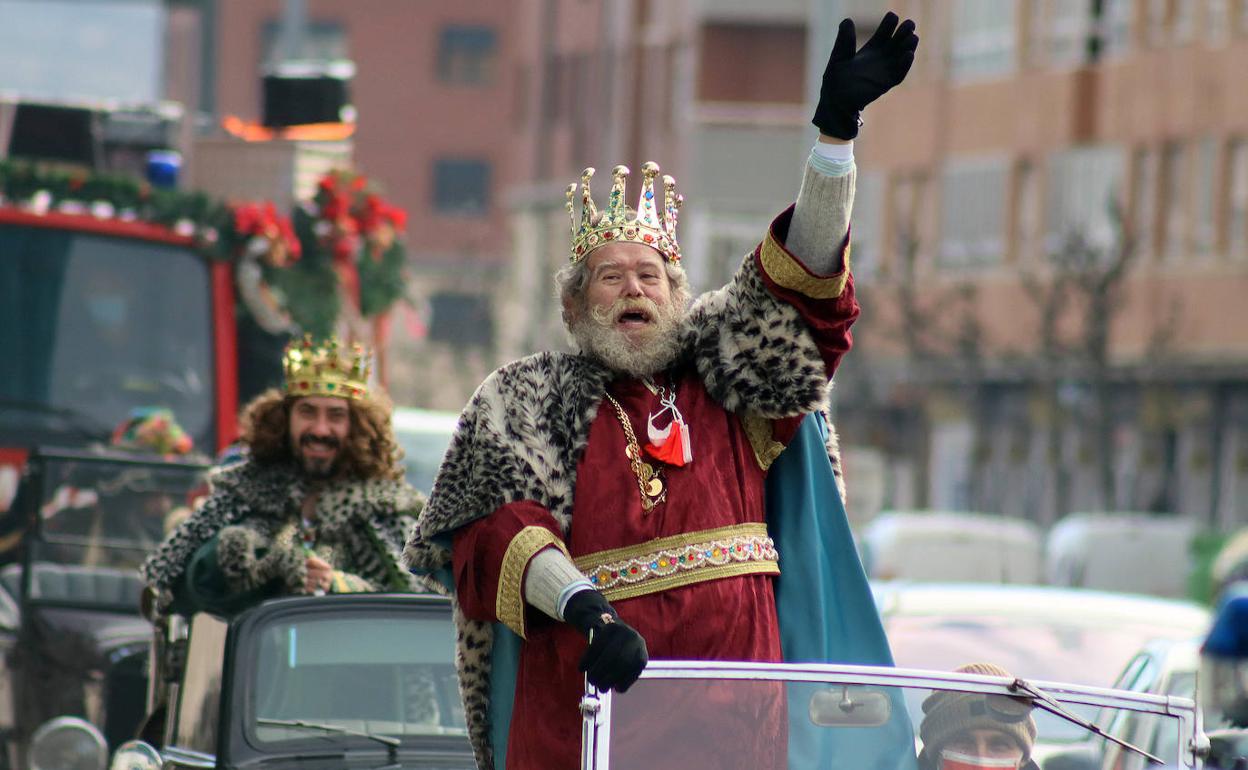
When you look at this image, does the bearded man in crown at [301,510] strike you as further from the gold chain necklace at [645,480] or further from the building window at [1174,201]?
the building window at [1174,201]

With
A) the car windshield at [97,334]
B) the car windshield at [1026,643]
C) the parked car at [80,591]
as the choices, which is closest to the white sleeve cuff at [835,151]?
the parked car at [80,591]

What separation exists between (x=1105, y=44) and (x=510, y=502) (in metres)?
38.4

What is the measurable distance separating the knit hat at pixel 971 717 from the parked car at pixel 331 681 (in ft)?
7.34

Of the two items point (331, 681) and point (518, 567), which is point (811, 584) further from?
point (331, 681)

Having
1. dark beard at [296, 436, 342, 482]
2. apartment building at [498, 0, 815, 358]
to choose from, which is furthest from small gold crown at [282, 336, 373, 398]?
apartment building at [498, 0, 815, 358]

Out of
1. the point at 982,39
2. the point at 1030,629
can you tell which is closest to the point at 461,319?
the point at 982,39

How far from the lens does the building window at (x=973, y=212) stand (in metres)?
44.9

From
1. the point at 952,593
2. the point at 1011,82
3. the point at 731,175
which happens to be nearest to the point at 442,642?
the point at 952,593

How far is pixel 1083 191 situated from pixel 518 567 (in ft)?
126

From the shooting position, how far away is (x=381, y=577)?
801 cm

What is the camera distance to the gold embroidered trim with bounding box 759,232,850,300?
521 cm

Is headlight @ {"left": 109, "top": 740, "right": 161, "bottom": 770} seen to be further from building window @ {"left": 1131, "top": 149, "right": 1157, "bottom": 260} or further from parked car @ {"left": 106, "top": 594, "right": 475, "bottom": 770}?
building window @ {"left": 1131, "top": 149, "right": 1157, "bottom": 260}

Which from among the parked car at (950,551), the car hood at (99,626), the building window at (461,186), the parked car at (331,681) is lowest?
the building window at (461,186)

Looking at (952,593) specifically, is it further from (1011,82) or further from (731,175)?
(731,175)
